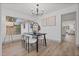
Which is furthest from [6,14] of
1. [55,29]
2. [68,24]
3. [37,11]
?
[68,24]

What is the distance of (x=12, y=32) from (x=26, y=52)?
47 centimetres

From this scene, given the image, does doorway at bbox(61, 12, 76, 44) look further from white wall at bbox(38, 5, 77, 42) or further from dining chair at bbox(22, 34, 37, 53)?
dining chair at bbox(22, 34, 37, 53)

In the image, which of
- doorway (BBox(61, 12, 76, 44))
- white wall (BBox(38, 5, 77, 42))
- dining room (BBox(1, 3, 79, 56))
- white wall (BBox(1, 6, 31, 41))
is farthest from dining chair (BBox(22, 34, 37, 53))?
doorway (BBox(61, 12, 76, 44))

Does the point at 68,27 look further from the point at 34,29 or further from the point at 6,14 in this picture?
the point at 6,14

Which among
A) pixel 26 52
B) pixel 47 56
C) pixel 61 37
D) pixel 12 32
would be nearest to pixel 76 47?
pixel 61 37

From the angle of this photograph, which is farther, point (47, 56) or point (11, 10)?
point (47, 56)

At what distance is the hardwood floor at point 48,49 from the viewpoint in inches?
70.9

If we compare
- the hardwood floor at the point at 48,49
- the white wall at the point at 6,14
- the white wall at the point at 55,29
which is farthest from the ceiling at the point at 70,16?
the white wall at the point at 6,14

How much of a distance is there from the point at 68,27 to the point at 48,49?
22.7 inches

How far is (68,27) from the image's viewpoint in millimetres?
1808

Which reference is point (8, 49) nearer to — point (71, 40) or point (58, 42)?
point (58, 42)

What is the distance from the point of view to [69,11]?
175 cm

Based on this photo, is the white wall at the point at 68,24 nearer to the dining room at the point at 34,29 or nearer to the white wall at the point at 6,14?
the dining room at the point at 34,29

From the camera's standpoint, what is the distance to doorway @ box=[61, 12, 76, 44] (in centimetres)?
177
